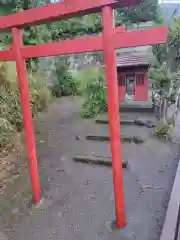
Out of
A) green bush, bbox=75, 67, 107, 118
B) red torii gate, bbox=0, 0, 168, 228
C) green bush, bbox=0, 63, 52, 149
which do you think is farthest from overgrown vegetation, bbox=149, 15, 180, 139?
green bush, bbox=0, 63, 52, 149

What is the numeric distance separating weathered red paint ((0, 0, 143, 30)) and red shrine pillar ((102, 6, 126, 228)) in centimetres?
10

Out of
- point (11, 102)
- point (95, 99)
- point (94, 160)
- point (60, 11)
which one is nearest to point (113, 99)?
point (60, 11)

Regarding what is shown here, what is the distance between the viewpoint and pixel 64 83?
8703mm

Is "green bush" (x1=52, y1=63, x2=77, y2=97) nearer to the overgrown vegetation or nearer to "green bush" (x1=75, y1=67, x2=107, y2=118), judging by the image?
"green bush" (x1=75, y1=67, x2=107, y2=118)

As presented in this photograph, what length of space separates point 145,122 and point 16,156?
106 inches

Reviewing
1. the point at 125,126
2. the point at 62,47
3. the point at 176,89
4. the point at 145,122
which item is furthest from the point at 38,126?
the point at 62,47

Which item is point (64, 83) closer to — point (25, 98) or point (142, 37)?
point (25, 98)

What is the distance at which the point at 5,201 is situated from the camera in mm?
3668

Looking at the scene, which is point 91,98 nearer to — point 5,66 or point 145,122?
point 145,122

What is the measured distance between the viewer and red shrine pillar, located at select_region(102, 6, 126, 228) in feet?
7.80

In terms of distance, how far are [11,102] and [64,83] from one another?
10.8ft

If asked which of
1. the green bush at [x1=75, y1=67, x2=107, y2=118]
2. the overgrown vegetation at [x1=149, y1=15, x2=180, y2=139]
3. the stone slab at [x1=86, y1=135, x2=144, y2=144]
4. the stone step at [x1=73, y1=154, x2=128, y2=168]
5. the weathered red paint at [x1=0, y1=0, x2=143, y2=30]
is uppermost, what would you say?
the weathered red paint at [x1=0, y1=0, x2=143, y2=30]

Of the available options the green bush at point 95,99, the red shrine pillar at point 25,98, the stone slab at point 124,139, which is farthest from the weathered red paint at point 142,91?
the red shrine pillar at point 25,98

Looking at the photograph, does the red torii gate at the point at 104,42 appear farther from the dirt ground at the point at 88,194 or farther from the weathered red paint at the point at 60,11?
the dirt ground at the point at 88,194
